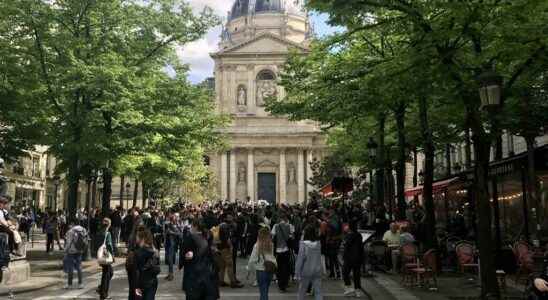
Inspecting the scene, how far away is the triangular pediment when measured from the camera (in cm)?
7688

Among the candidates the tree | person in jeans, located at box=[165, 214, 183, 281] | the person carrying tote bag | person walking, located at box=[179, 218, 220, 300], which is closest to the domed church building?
the tree

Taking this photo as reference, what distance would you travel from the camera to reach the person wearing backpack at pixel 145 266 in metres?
8.57

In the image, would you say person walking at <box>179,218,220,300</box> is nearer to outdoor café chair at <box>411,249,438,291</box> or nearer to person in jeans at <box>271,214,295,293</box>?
person in jeans at <box>271,214,295,293</box>

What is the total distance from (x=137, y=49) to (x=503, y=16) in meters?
15.3

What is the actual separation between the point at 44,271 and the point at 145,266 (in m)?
11.2

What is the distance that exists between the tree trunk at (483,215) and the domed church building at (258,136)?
Answer: 6371cm

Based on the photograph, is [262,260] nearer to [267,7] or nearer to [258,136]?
[258,136]

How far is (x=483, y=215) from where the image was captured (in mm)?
11695

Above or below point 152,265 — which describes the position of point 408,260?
below

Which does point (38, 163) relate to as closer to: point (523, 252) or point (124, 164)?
point (124, 164)

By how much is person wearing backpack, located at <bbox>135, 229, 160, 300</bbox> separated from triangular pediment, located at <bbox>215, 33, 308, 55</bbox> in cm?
6957

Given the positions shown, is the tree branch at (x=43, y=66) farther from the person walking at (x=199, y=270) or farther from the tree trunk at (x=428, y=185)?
the person walking at (x=199, y=270)

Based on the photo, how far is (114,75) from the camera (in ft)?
63.1

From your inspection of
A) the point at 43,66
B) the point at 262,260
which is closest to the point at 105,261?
the point at 262,260
